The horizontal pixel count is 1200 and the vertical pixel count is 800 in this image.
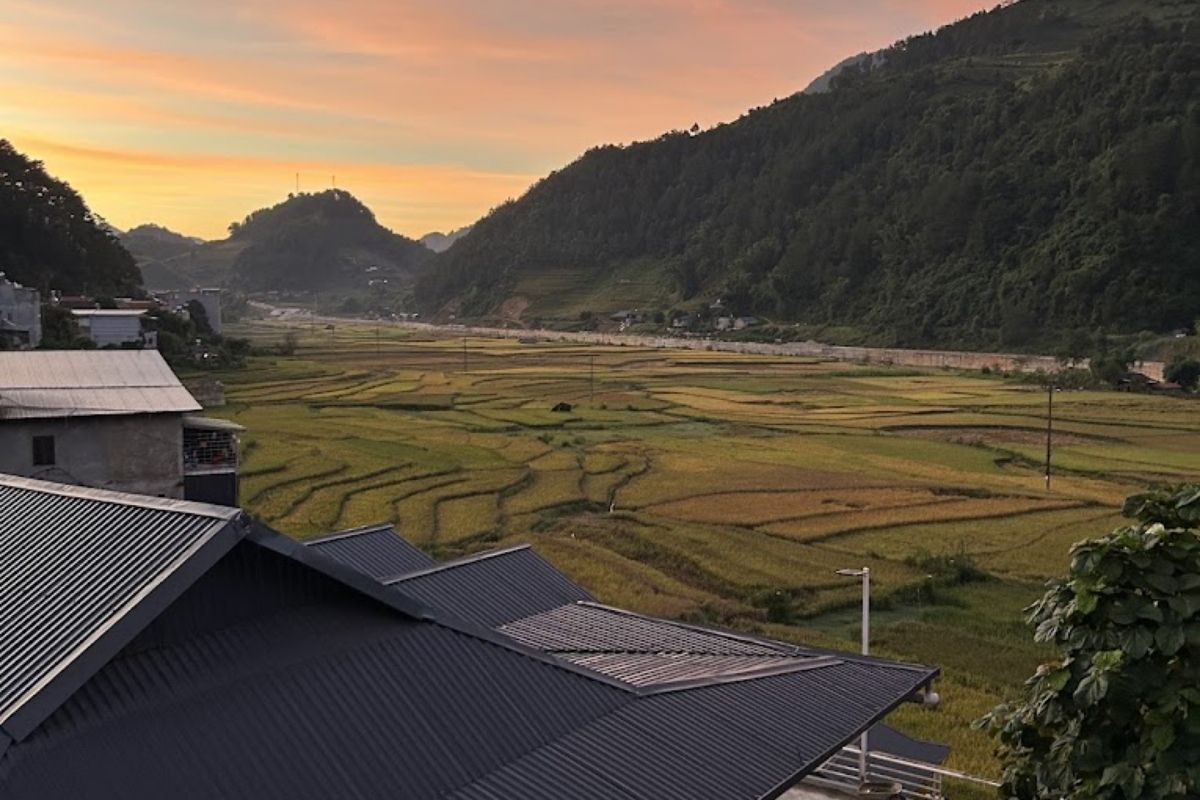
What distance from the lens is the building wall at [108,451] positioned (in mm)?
22594

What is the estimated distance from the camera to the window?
22.8 meters

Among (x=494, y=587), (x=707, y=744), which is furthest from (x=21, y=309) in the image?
(x=707, y=744)

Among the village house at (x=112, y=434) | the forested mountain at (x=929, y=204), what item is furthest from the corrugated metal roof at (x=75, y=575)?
the forested mountain at (x=929, y=204)

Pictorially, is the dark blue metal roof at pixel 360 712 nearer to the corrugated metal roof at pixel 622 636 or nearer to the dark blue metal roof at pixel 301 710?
the dark blue metal roof at pixel 301 710

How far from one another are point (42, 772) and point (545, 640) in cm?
614

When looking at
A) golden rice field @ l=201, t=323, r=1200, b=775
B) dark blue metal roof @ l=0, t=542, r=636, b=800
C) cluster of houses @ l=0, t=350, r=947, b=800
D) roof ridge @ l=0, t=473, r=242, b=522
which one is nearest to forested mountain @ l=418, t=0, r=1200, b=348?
golden rice field @ l=201, t=323, r=1200, b=775

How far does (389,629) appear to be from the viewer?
8883mm

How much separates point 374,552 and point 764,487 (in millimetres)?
19918

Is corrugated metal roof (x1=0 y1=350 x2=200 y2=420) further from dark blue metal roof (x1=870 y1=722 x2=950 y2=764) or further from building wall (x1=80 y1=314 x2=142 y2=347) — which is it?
building wall (x1=80 y1=314 x2=142 y2=347)

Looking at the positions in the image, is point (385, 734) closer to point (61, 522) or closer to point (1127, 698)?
point (61, 522)

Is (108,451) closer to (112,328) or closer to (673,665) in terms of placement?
(673,665)

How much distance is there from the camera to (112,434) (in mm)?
23516

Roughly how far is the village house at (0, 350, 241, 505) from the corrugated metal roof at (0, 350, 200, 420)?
0.02 metres

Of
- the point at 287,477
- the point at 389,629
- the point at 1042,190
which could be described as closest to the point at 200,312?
the point at 287,477
